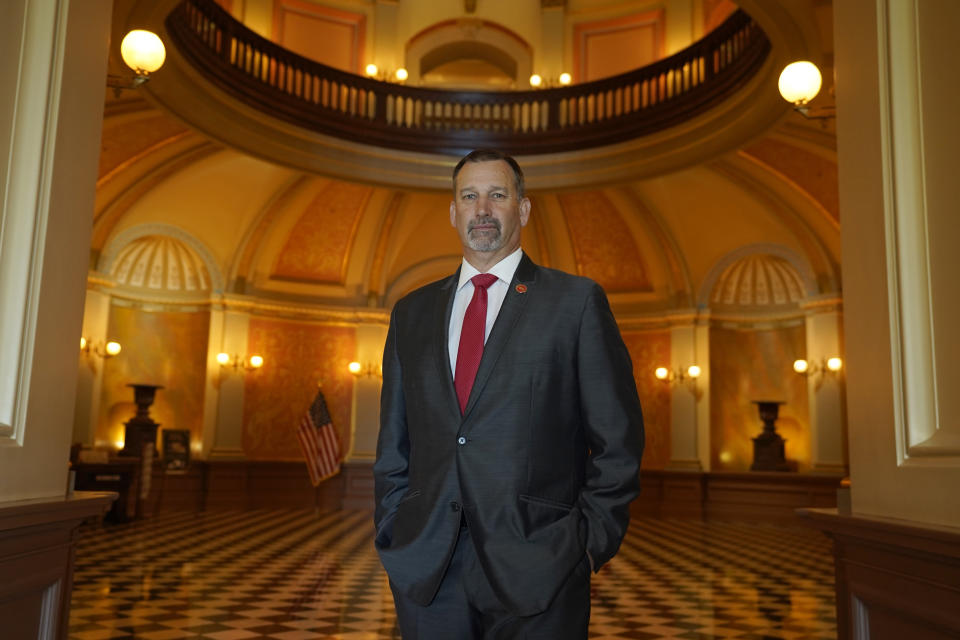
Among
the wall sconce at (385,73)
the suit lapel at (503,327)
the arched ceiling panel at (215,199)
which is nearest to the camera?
the suit lapel at (503,327)

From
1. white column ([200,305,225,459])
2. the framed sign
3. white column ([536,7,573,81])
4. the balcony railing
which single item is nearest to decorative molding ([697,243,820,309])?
the balcony railing

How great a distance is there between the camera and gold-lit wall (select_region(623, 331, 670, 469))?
1587cm

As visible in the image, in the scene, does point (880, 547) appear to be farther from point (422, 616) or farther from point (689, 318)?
point (689, 318)

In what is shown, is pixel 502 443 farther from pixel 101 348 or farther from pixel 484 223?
pixel 101 348

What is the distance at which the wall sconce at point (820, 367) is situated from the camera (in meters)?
13.8

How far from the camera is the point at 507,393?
7.80 ft

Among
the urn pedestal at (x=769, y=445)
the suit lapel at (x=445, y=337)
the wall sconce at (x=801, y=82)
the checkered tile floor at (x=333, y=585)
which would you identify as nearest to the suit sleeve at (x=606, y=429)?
the suit lapel at (x=445, y=337)

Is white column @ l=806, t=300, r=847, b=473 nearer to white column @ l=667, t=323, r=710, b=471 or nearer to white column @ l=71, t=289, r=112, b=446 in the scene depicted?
white column @ l=667, t=323, r=710, b=471

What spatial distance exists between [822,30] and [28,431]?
7571 mm

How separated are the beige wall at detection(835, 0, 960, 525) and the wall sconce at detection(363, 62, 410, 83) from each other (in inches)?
531

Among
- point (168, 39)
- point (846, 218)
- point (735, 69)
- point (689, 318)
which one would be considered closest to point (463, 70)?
point (689, 318)

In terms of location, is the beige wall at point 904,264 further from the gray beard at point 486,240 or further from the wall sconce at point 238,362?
the wall sconce at point 238,362

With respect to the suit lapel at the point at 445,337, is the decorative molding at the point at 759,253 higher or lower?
higher

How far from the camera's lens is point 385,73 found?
626 inches
